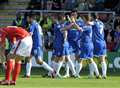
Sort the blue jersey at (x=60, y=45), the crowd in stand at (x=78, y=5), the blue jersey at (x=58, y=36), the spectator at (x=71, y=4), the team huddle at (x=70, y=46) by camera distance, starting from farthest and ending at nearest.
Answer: the spectator at (x=71, y=4) → the crowd in stand at (x=78, y=5) → the blue jersey at (x=60, y=45) → the blue jersey at (x=58, y=36) → the team huddle at (x=70, y=46)

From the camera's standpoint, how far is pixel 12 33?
57.8 feet

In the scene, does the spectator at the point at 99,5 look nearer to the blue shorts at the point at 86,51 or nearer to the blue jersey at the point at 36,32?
the blue shorts at the point at 86,51

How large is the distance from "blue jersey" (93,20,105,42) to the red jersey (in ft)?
16.5

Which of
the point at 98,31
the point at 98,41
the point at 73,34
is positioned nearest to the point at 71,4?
the point at 73,34

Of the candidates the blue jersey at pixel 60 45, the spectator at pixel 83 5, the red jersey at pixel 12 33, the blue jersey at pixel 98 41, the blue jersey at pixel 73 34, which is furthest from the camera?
the spectator at pixel 83 5

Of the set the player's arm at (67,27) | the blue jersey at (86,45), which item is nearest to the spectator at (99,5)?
the blue jersey at (86,45)

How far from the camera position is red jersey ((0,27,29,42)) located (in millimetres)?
17375

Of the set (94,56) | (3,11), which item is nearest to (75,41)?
(94,56)

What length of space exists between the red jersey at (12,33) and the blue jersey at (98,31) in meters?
5.04

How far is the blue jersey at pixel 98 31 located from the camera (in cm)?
2231

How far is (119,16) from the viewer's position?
3053 centimetres

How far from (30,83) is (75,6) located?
13.7 m

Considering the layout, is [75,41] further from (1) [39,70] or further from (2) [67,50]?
(1) [39,70]

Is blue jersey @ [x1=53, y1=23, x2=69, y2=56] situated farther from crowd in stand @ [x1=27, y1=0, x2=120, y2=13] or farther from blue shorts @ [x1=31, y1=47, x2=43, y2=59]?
crowd in stand @ [x1=27, y1=0, x2=120, y2=13]
